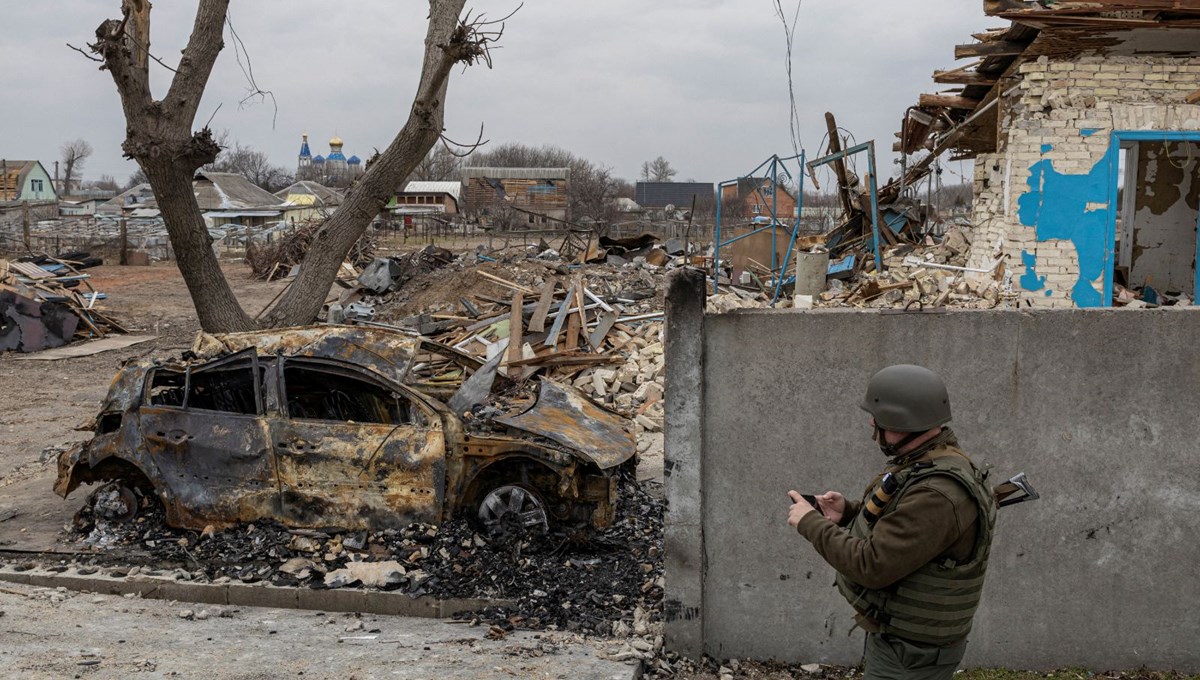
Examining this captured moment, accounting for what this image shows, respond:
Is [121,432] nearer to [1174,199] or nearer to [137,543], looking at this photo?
[137,543]

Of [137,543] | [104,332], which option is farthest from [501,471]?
[104,332]

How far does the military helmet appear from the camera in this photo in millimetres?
2992

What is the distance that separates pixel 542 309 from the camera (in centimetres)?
1428

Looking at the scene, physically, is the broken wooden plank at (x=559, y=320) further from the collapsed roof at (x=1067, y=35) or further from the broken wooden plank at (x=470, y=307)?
the collapsed roof at (x=1067, y=35)

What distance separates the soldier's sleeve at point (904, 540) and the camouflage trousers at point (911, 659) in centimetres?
25

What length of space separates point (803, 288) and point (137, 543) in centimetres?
1071

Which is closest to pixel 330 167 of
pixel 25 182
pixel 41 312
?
pixel 25 182

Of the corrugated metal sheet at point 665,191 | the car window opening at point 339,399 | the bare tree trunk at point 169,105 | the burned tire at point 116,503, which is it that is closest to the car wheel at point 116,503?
the burned tire at point 116,503

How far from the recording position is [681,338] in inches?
199

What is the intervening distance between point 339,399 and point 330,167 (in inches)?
3252

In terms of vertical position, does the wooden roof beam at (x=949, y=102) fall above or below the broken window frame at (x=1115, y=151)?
above

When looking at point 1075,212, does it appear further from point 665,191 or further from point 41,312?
point 665,191

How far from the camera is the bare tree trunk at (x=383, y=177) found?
9.98 meters

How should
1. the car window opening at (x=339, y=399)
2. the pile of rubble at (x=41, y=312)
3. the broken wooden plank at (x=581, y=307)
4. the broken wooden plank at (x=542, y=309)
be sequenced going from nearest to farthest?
the car window opening at (x=339, y=399) < the broken wooden plank at (x=542, y=309) < the broken wooden plank at (x=581, y=307) < the pile of rubble at (x=41, y=312)
